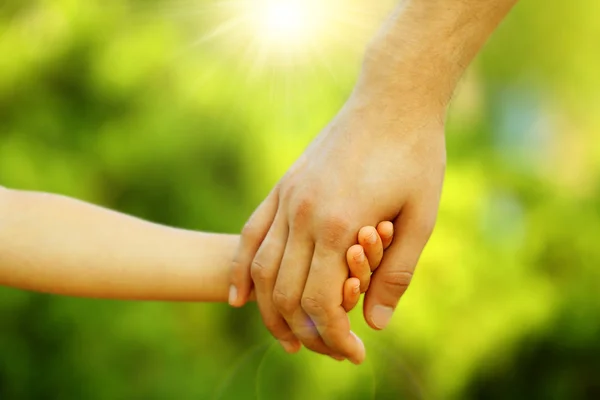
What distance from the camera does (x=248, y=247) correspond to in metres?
1.52

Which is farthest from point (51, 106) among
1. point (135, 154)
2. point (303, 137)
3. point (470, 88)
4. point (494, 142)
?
point (470, 88)

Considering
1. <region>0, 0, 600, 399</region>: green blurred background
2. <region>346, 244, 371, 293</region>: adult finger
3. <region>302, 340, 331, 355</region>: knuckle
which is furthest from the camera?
<region>0, 0, 600, 399</region>: green blurred background

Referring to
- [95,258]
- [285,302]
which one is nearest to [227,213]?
[95,258]

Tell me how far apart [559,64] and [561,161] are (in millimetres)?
757

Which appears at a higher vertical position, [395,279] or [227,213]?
[395,279]

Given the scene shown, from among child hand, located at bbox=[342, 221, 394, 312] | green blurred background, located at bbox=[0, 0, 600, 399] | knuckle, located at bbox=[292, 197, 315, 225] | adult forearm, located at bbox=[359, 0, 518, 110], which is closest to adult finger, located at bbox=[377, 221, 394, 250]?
child hand, located at bbox=[342, 221, 394, 312]

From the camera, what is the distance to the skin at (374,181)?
4.60 ft

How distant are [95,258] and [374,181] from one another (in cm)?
56

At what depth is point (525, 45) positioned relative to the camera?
14.9 feet

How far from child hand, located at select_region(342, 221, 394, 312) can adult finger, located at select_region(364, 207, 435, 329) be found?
0.02 m

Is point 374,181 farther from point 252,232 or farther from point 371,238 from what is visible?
point 252,232

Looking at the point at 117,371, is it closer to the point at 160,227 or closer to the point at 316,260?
the point at 160,227

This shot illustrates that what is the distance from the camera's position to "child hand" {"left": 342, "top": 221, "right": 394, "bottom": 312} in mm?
1385

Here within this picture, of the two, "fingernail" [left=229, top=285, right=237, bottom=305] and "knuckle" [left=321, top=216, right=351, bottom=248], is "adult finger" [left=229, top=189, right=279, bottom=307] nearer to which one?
"fingernail" [left=229, top=285, right=237, bottom=305]
